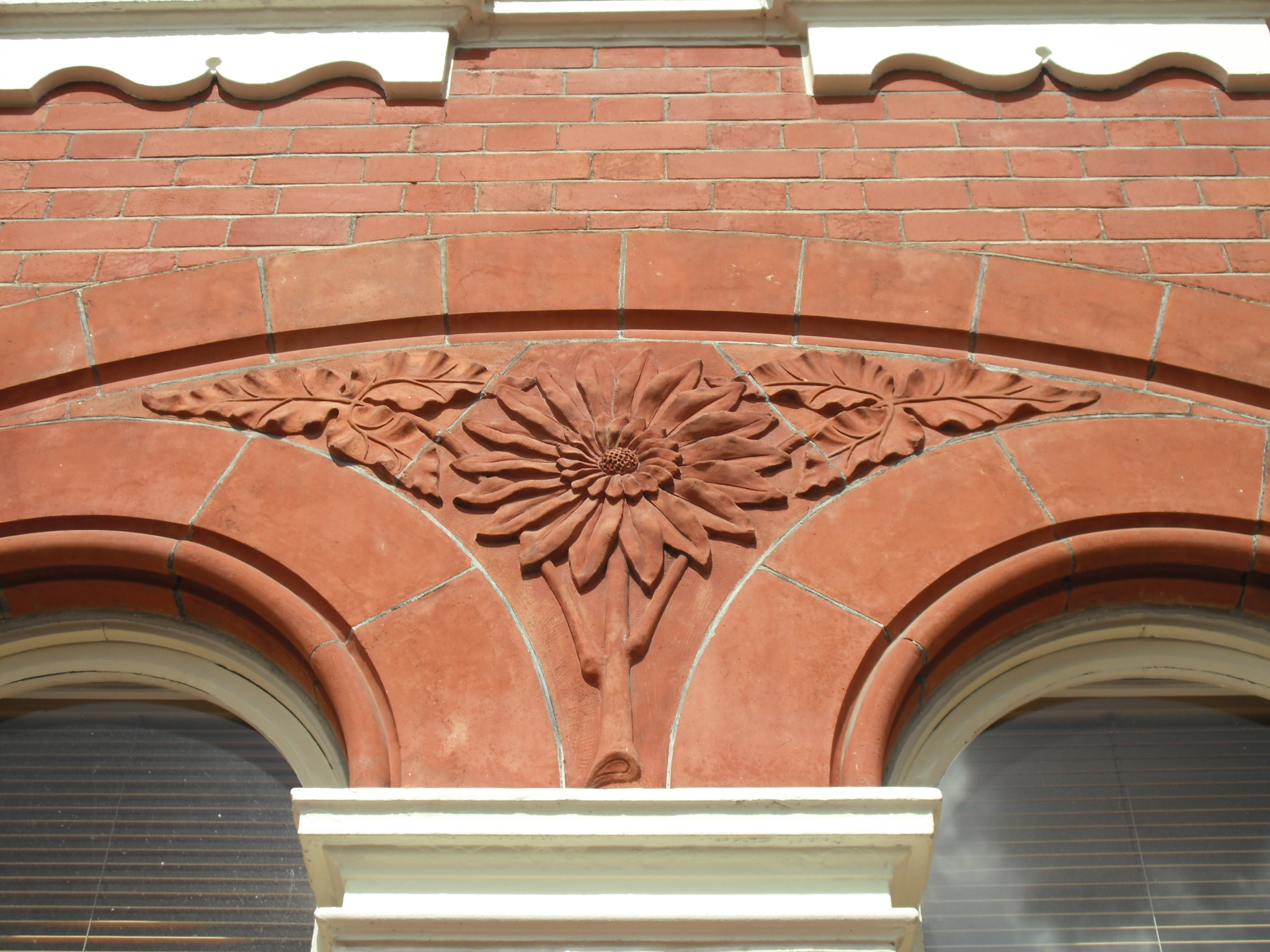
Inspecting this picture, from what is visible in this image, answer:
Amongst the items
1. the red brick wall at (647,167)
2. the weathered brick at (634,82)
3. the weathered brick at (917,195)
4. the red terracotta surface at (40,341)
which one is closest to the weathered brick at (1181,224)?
the red brick wall at (647,167)

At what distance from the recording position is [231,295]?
3.29m

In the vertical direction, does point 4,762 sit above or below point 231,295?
below

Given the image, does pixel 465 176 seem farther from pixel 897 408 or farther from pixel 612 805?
pixel 612 805

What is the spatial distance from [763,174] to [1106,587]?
1412 mm

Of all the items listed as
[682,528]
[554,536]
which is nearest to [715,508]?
[682,528]

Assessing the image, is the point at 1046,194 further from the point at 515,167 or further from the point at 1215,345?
the point at 515,167

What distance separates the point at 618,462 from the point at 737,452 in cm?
27

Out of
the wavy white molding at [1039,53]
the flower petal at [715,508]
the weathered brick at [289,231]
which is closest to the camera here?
the flower petal at [715,508]

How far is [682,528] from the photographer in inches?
111

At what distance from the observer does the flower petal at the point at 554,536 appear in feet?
9.04

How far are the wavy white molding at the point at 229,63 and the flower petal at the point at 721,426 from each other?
1.39 m

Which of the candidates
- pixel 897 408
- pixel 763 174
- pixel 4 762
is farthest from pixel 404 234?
pixel 4 762

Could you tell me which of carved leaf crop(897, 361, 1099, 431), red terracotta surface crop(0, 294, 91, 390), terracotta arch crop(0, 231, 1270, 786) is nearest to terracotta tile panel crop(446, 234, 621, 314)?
terracotta arch crop(0, 231, 1270, 786)

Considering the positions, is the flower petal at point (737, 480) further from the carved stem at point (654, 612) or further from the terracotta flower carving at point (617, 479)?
the carved stem at point (654, 612)
